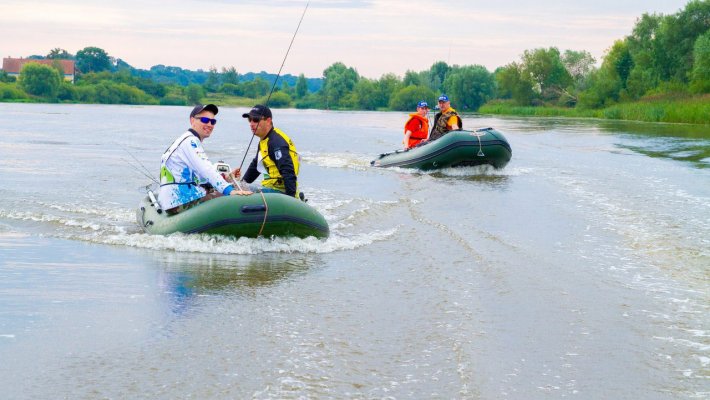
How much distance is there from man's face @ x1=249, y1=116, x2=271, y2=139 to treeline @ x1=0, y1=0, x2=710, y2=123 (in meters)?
35.0

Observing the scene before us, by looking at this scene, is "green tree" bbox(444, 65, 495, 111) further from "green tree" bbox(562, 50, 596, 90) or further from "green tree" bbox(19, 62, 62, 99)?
"green tree" bbox(19, 62, 62, 99)

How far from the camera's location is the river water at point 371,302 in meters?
4.81

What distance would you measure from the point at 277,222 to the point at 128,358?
12.2 ft

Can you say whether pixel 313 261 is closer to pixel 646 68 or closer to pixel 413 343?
pixel 413 343

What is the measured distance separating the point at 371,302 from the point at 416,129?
13457mm

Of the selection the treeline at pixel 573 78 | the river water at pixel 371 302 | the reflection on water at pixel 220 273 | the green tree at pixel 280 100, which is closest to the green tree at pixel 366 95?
the treeline at pixel 573 78

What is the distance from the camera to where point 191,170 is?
870cm

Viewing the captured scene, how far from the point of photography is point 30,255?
8.20 metres

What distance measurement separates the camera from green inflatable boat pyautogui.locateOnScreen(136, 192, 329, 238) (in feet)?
28.0

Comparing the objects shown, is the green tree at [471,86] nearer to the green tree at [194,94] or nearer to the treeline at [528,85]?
the treeline at [528,85]

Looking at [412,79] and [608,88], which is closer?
[608,88]

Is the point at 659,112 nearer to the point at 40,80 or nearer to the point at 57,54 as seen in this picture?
the point at 40,80

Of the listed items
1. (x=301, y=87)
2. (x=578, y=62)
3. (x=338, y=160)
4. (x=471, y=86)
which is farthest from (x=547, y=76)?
(x=338, y=160)

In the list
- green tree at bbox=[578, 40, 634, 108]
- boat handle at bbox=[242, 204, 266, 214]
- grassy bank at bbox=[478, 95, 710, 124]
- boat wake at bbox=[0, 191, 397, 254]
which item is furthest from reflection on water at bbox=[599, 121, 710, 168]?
green tree at bbox=[578, 40, 634, 108]
